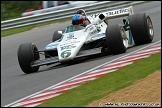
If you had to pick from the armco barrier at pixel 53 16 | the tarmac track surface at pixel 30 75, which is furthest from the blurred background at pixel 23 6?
the tarmac track surface at pixel 30 75

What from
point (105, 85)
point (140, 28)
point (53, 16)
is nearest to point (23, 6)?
point (53, 16)

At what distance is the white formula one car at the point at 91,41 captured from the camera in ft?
40.8

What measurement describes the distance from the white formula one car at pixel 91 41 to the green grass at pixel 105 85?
1.50m

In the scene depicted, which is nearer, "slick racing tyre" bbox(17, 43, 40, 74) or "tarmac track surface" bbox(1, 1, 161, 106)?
"tarmac track surface" bbox(1, 1, 161, 106)

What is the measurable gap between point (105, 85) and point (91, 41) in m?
3.98

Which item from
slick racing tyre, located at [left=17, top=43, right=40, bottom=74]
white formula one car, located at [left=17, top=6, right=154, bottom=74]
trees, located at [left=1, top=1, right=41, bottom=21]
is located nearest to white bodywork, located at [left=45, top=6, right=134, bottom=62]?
white formula one car, located at [left=17, top=6, right=154, bottom=74]

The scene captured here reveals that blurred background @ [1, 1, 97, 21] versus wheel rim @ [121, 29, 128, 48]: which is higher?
blurred background @ [1, 1, 97, 21]

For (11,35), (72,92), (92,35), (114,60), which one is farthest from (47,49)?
(11,35)

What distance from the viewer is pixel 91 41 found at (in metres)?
13.2

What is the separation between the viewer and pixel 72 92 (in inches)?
361

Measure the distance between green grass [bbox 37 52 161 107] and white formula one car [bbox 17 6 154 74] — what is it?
1.50 m

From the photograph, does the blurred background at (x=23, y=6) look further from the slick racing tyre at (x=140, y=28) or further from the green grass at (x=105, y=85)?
the green grass at (x=105, y=85)

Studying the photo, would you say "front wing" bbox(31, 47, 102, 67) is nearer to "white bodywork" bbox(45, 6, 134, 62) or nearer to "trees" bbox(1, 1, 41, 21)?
"white bodywork" bbox(45, 6, 134, 62)

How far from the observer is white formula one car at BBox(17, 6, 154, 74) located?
1244 cm
